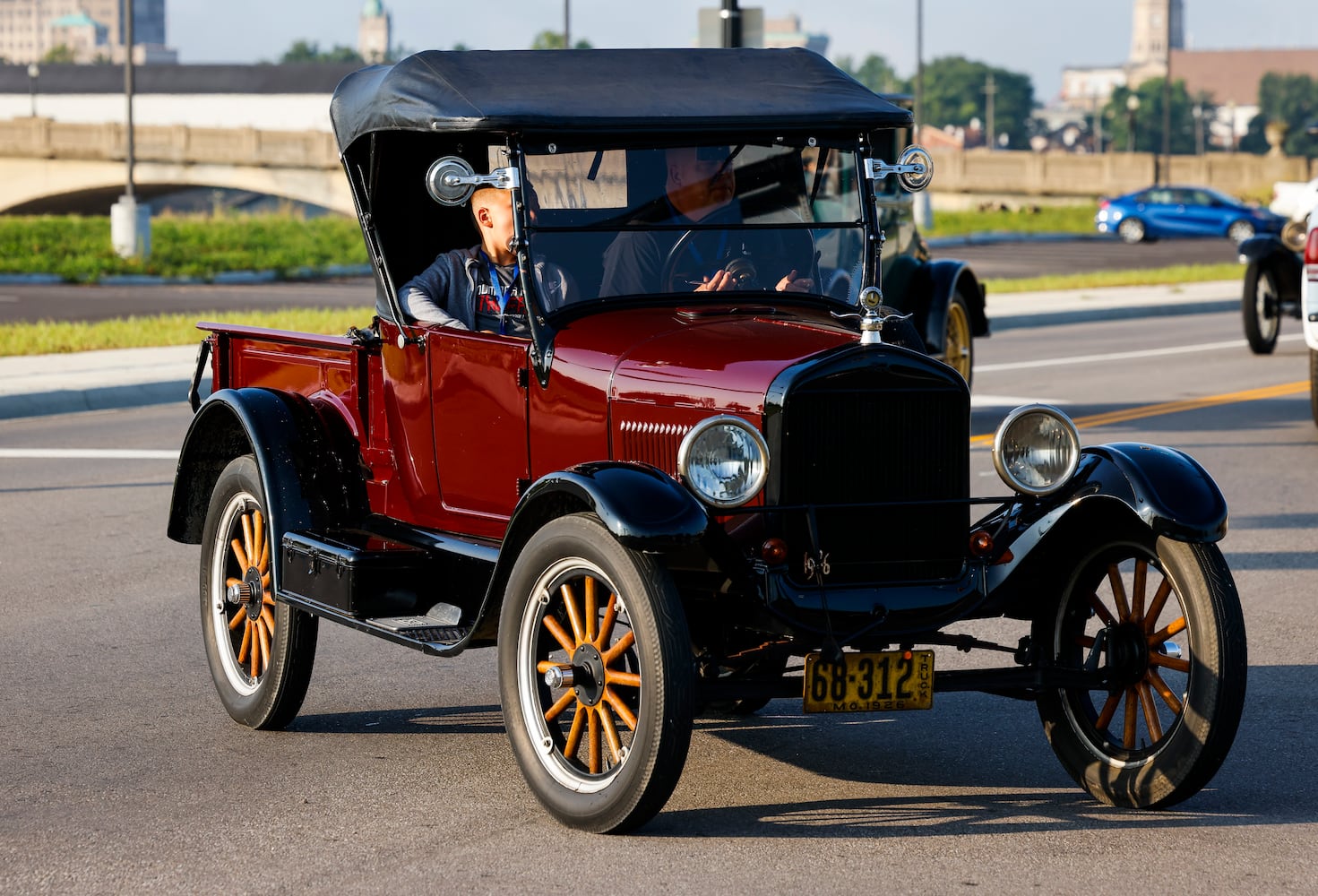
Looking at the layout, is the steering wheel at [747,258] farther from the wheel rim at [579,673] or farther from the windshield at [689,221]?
the wheel rim at [579,673]

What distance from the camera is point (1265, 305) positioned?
19891 millimetres

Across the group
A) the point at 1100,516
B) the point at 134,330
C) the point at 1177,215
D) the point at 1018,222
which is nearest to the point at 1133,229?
the point at 1177,215

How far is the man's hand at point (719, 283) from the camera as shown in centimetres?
607

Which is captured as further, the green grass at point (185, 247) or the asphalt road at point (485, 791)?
the green grass at point (185, 247)

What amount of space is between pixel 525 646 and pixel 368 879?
832 mm

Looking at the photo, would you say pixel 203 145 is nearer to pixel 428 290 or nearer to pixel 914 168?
pixel 428 290

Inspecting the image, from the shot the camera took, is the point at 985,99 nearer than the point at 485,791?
No

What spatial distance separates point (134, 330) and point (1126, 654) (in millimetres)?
17344

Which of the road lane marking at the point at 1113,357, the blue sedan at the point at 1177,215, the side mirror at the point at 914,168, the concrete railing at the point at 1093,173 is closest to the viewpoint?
the side mirror at the point at 914,168

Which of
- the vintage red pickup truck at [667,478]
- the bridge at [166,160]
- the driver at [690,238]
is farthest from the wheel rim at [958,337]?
the bridge at [166,160]

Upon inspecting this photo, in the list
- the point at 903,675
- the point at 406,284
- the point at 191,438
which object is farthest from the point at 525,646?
the point at 191,438

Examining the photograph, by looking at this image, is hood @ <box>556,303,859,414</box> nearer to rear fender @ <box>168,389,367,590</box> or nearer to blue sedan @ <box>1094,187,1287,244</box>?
rear fender @ <box>168,389,367,590</box>

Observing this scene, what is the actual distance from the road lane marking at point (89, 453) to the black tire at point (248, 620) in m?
6.39

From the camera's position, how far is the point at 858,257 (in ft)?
20.9
